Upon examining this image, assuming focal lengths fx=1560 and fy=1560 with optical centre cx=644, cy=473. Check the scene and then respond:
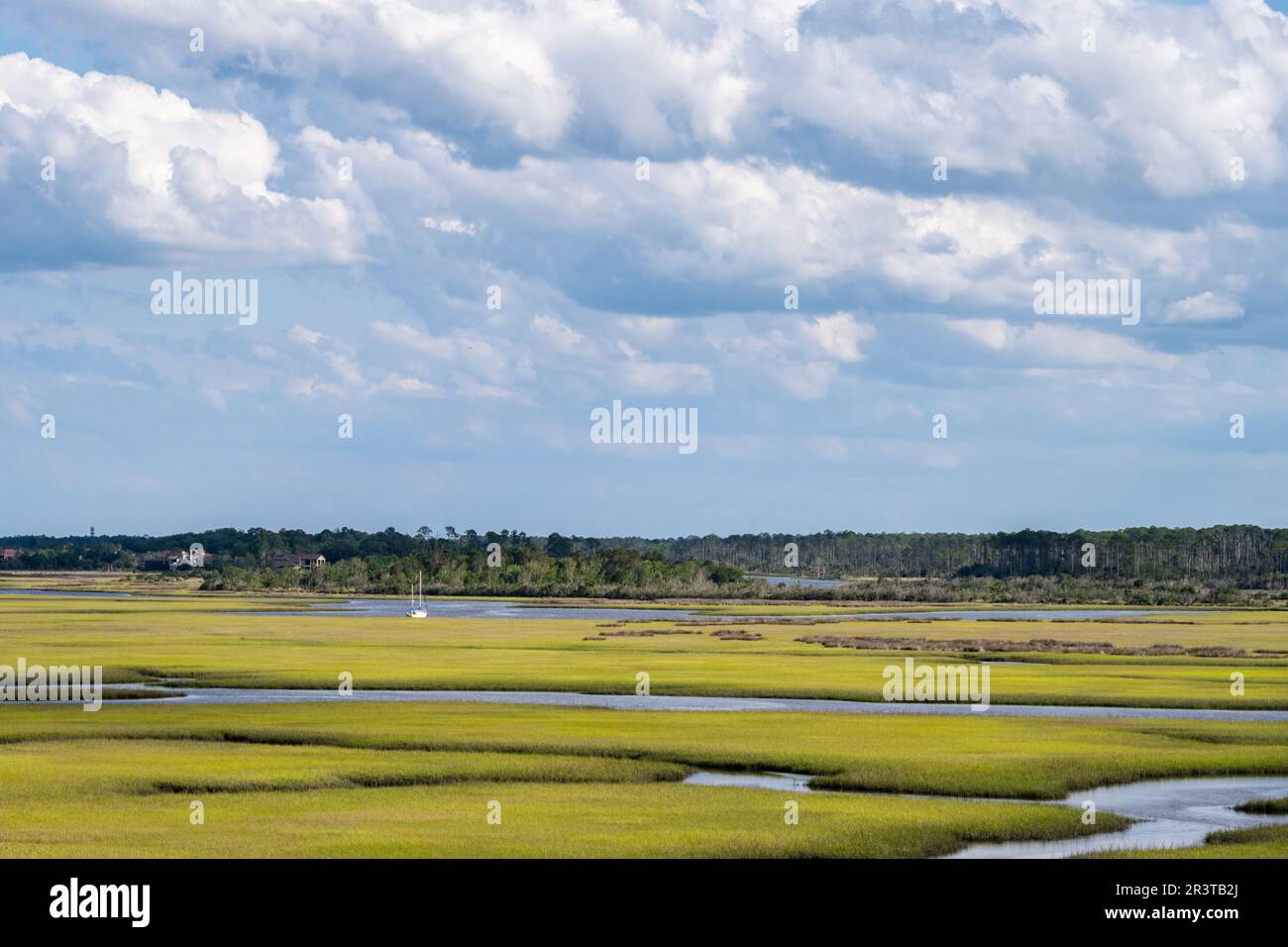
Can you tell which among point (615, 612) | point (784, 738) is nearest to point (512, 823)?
point (784, 738)

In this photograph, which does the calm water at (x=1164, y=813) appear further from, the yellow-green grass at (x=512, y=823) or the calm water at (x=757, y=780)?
the calm water at (x=757, y=780)

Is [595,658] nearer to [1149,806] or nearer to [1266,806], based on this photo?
[1149,806]

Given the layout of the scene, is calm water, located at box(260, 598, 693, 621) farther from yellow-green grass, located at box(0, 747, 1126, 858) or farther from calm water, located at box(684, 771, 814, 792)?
yellow-green grass, located at box(0, 747, 1126, 858)

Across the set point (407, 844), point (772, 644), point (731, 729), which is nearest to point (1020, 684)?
point (731, 729)

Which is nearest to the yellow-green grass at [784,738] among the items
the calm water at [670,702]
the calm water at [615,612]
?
the calm water at [670,702]

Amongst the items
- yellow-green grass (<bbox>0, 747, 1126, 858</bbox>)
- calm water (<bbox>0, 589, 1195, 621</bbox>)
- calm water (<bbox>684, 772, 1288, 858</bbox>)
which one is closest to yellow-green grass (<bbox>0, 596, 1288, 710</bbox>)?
calm water (<bbox>0, 589, 1195, 621</bbox>)
